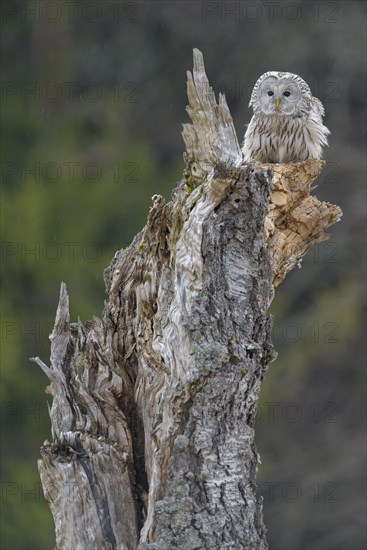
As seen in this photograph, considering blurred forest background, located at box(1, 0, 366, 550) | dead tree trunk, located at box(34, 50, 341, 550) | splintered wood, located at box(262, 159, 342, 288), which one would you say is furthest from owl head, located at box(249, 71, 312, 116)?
blurred forest background, located at box(1, 0, 366, 550)

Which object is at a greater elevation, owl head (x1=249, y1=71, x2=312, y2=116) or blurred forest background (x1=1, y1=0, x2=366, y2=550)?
blurred forest background (x1=1, y1=0, x2=366, y2=550)

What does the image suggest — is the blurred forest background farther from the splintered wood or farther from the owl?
the splintered wood

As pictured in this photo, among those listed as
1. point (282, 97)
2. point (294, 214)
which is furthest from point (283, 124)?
point (294, 214)

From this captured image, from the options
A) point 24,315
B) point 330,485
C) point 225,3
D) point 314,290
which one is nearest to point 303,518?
point 330,485

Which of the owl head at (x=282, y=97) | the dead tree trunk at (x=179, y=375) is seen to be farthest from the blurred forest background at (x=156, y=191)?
the dead tree trunk at (x=179, y=375)

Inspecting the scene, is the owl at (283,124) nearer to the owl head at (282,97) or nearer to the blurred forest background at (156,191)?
the owl head at (282,97)

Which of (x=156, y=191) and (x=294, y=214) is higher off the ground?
(x=156, y=191)

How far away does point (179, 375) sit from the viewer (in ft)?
15.4

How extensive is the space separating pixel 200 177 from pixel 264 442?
29.0 ft

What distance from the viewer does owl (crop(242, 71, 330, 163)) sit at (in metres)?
7.02

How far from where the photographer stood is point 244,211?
15.8 ft

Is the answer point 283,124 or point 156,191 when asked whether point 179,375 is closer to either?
point 283,124

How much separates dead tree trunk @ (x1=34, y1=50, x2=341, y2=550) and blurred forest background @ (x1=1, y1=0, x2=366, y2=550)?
22.6ft

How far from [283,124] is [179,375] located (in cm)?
281
